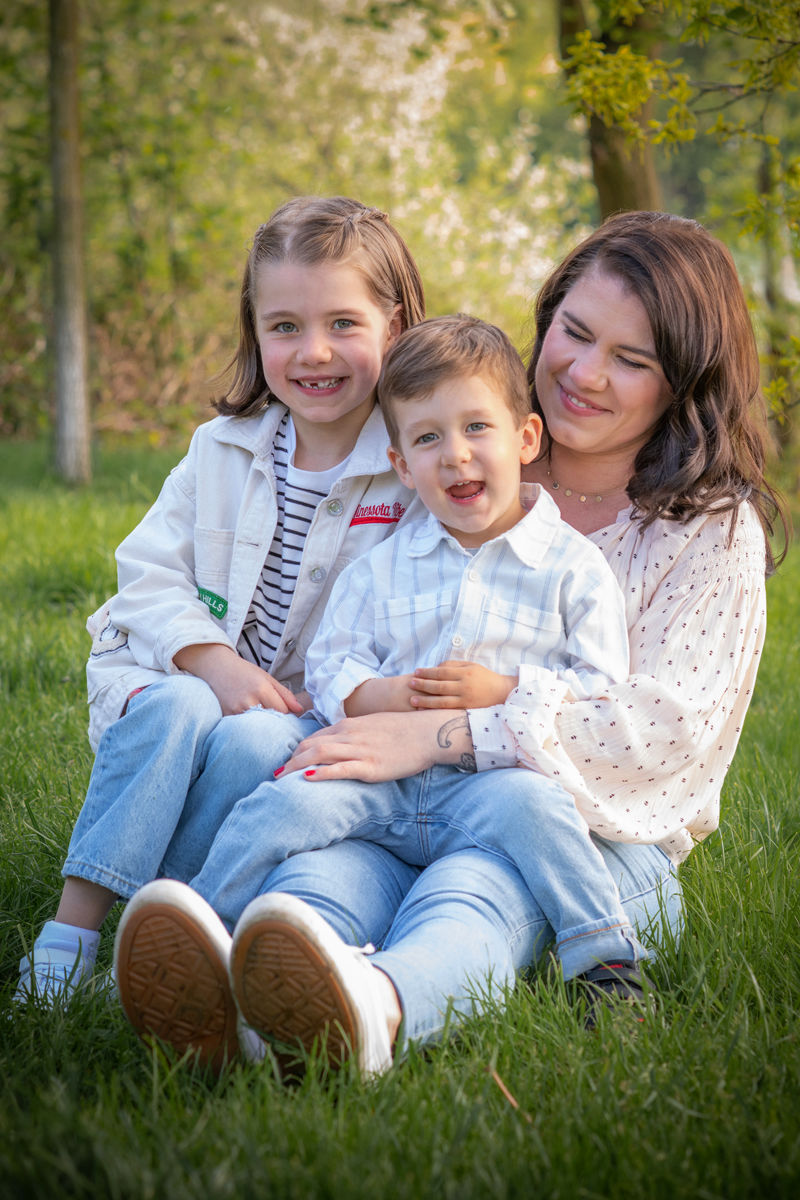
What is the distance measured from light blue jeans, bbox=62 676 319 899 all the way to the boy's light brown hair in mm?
686

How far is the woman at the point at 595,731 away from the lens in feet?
5.38

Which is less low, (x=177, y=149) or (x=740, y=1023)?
(x=177, y=149)

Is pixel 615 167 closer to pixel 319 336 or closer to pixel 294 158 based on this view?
pixel 319 336

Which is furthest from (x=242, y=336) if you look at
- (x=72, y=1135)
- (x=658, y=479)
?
(x=72, y=1135)

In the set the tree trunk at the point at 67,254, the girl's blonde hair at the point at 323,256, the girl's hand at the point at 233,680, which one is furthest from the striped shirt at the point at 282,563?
the tree trunk at the point at 67,254

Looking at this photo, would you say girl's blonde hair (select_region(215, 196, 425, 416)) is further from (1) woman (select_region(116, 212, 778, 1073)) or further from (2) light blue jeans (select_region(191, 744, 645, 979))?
(2) light blue jeans (select_region(191, 744, 645, 979))

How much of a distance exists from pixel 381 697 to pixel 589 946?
1.94 ft

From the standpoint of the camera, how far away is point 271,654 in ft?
8.30

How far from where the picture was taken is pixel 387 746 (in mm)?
2062

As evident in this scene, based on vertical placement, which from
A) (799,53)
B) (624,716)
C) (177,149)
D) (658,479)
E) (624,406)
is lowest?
(624,716)

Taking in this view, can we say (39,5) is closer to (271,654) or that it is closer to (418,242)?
(418,242)

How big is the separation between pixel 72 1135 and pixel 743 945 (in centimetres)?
126

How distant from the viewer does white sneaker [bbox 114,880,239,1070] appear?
1634 mm

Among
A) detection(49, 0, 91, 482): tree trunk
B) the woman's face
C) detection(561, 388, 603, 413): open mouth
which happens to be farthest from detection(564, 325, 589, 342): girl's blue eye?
detection(49, 0, 91, 482): tree trunk
